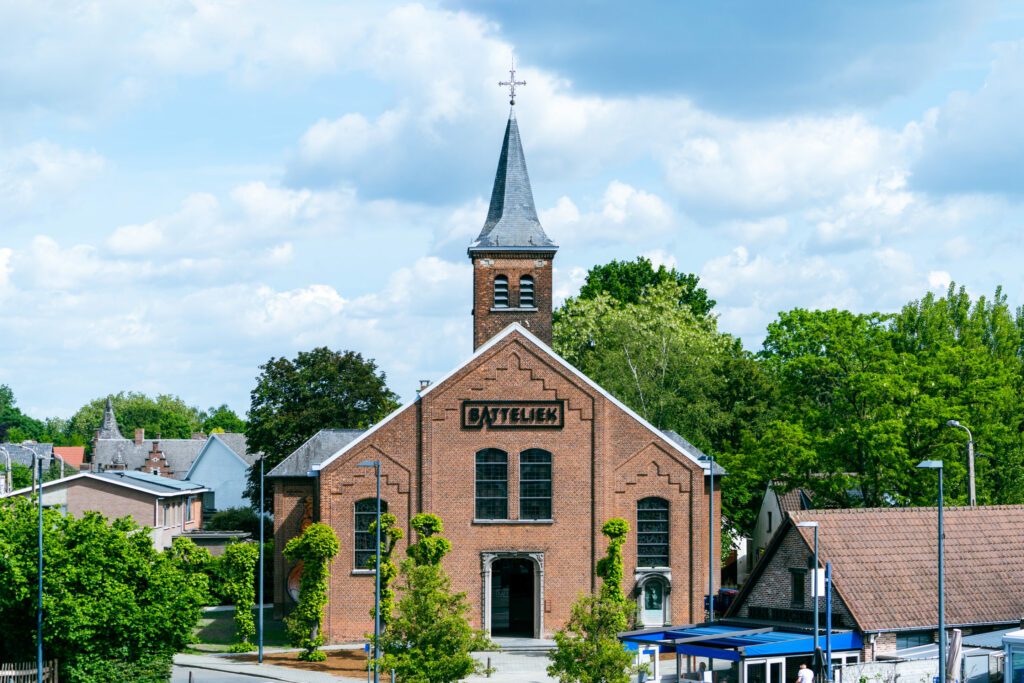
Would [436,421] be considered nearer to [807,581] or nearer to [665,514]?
[665,514]

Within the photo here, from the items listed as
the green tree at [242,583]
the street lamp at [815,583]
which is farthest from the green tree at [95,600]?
the street lamp at [815,583]

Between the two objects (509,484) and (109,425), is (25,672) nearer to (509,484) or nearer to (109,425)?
(509,484)

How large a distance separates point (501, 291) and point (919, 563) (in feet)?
80.2

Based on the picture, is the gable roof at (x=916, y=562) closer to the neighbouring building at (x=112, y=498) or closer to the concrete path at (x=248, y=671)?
the concrete path at (x=248, y=671)

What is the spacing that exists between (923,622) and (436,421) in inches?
813

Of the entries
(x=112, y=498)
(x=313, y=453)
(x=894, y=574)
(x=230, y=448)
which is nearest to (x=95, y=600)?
(x=313, y=453)

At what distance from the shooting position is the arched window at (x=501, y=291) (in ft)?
172

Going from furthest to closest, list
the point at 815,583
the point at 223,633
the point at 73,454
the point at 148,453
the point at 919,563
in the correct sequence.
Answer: the point at 73,454
the point at 148,453
the point at 223,633
the point at 919,563
the point at 815,583

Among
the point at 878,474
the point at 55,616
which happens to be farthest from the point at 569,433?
the point at 55,616

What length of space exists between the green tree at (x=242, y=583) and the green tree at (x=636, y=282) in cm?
4532

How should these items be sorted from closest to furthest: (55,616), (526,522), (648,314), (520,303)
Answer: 1. (55,616)
2. (526,522)
3. (520,303)
4. (648,314)

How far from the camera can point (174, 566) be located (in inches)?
1323

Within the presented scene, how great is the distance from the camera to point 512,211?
53812 mm

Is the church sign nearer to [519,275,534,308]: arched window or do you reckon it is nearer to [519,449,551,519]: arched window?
[519,449,551,519]: arched window
